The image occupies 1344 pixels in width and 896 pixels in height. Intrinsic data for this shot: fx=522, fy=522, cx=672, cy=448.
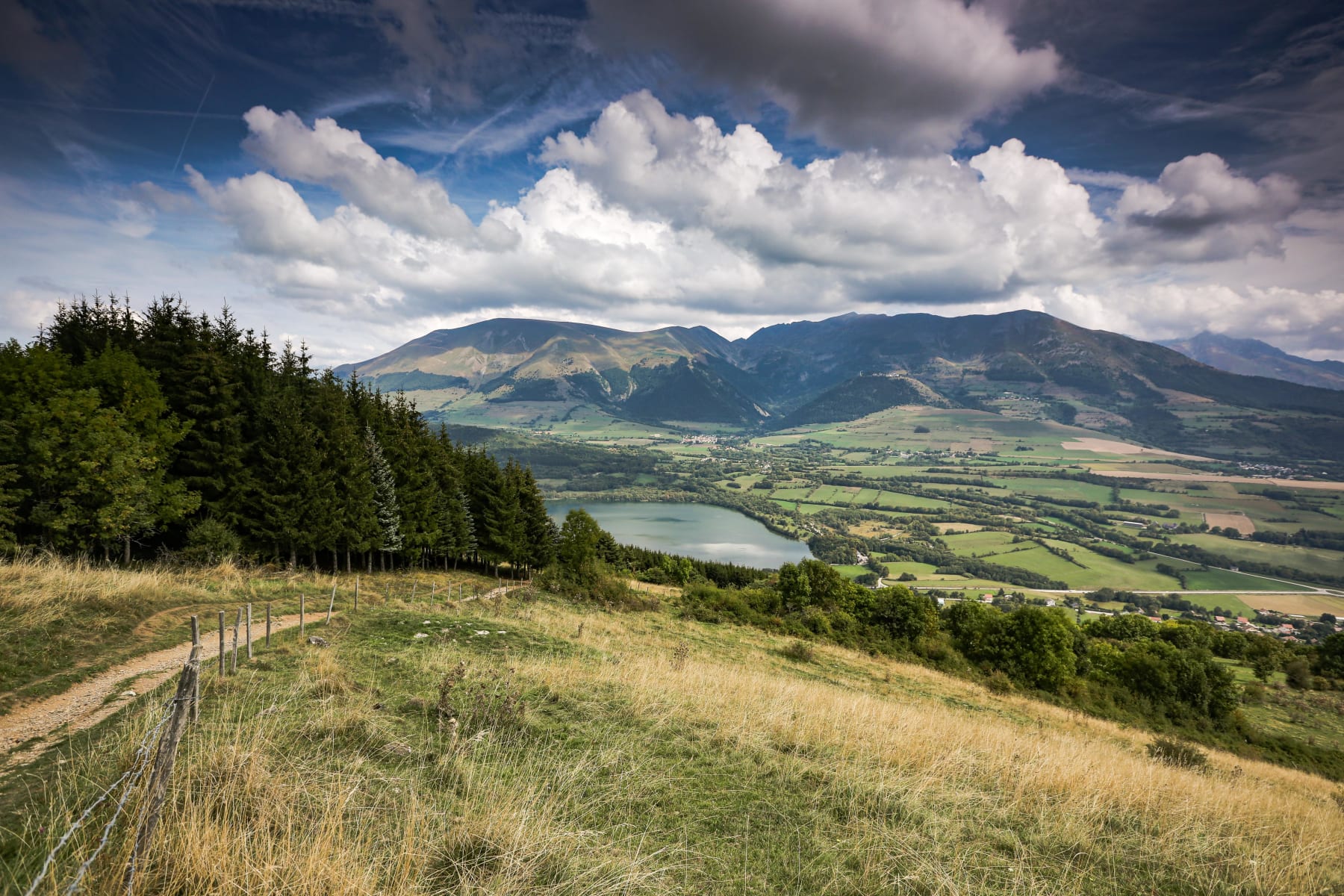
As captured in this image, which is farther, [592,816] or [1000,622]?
[1000,622]

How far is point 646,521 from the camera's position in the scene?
150875mm

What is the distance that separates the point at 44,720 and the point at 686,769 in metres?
9.81

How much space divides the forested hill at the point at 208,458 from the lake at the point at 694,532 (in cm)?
5349

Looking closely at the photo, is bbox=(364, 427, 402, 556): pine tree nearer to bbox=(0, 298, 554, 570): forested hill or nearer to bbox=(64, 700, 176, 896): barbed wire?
bbox=(0, 298, 554, 570): forested hill

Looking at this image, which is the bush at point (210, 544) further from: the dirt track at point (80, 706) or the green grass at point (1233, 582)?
the green grass at point (1233, 582)

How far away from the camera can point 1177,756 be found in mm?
13156

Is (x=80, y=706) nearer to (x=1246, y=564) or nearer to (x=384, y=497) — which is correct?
(x=384, y=497)

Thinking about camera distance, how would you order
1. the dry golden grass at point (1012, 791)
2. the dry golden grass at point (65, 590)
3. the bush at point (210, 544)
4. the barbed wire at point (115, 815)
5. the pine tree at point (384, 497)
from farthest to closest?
the pine tree at point (384, 497), the bush at point (210, 544), the dry golden grass at point (65, 590), the dry golden grass at point (1012, 791), the barbed wire at point (115, 815)

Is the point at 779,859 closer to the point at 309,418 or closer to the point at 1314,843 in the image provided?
the point at 1314,843

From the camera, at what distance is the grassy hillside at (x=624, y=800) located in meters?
4.22

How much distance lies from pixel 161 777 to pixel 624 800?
13.8 feet

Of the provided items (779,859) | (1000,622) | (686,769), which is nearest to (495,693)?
(686,769)

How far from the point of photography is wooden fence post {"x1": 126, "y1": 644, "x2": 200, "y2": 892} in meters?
3.56

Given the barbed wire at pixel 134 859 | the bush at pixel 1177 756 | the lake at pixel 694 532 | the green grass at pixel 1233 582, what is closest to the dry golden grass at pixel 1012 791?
the bush at pixel 1177 756
